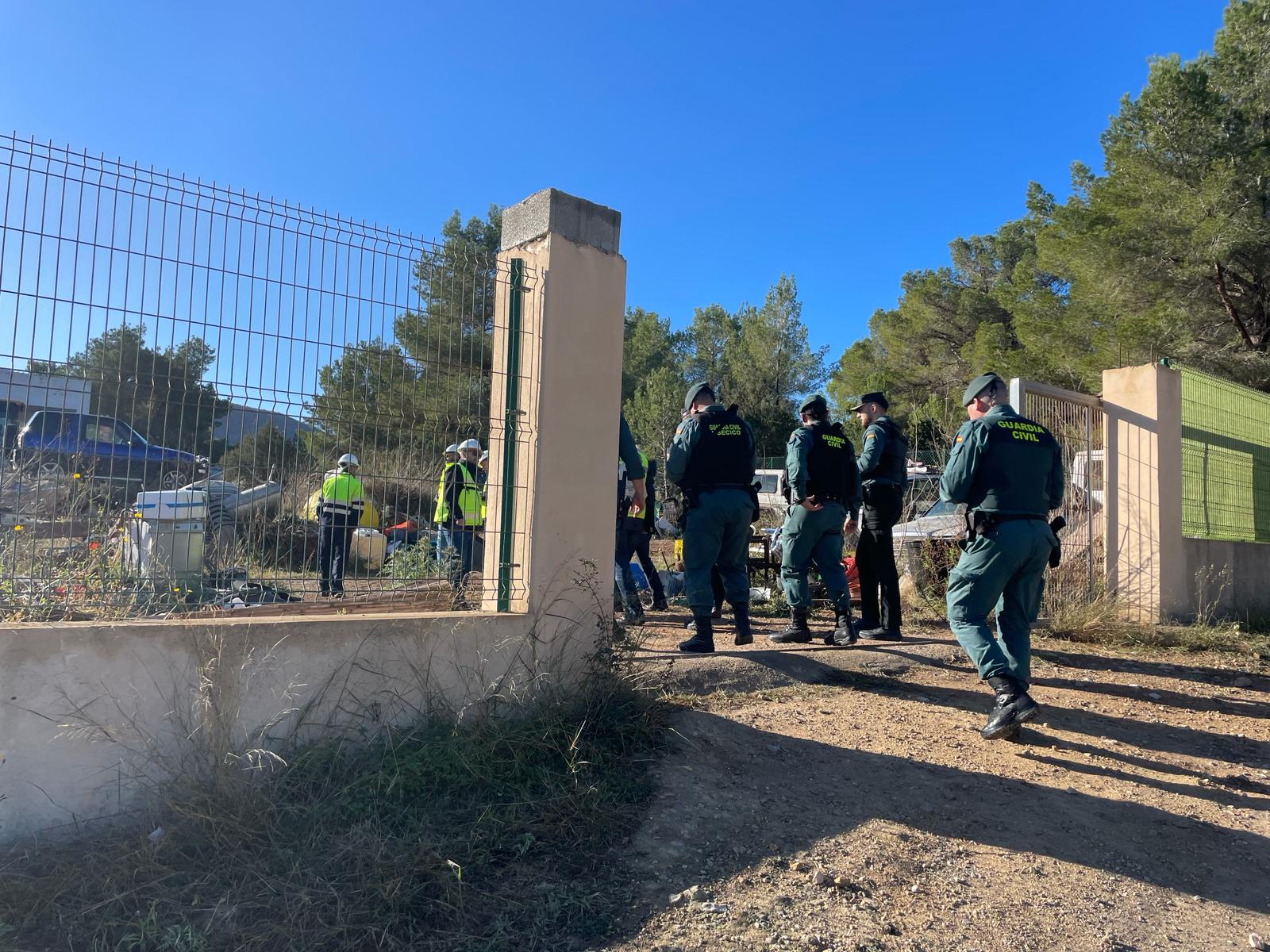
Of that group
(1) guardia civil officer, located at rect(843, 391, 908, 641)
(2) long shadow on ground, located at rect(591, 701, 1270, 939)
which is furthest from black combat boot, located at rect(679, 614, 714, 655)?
(1) guardia civil officer, located at rect(843, 391, 908, 641)

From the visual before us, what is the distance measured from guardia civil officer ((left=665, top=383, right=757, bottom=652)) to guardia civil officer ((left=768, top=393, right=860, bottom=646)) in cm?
45

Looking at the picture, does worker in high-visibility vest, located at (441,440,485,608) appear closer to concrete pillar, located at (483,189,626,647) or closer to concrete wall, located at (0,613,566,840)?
concrete pillar, located at (483,189,626,647)

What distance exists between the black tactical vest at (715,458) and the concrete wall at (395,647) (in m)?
1.02

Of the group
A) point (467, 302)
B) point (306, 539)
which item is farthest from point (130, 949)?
point (467, 302)

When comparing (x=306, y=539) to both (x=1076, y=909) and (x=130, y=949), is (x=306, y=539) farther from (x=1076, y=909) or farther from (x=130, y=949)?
(x=1076, y=909)

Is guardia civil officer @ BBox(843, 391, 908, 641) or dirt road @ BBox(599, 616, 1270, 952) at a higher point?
guardia civil officer @ BBox(843, 391, 908, 641)

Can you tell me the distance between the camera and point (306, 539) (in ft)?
12.2

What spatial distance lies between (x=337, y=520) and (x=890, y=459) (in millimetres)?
4100

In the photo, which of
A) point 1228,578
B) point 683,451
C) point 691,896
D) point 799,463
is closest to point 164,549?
point 691,896

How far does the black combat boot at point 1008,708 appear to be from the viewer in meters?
4.26

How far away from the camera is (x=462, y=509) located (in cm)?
442

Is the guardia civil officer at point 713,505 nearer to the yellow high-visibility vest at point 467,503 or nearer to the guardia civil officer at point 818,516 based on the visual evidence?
the guardia civil officer at point 818,516

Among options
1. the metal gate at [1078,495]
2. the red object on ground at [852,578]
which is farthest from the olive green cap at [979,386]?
the red object on ground at [852,578]

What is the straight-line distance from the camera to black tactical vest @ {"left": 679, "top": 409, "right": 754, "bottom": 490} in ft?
17.5
